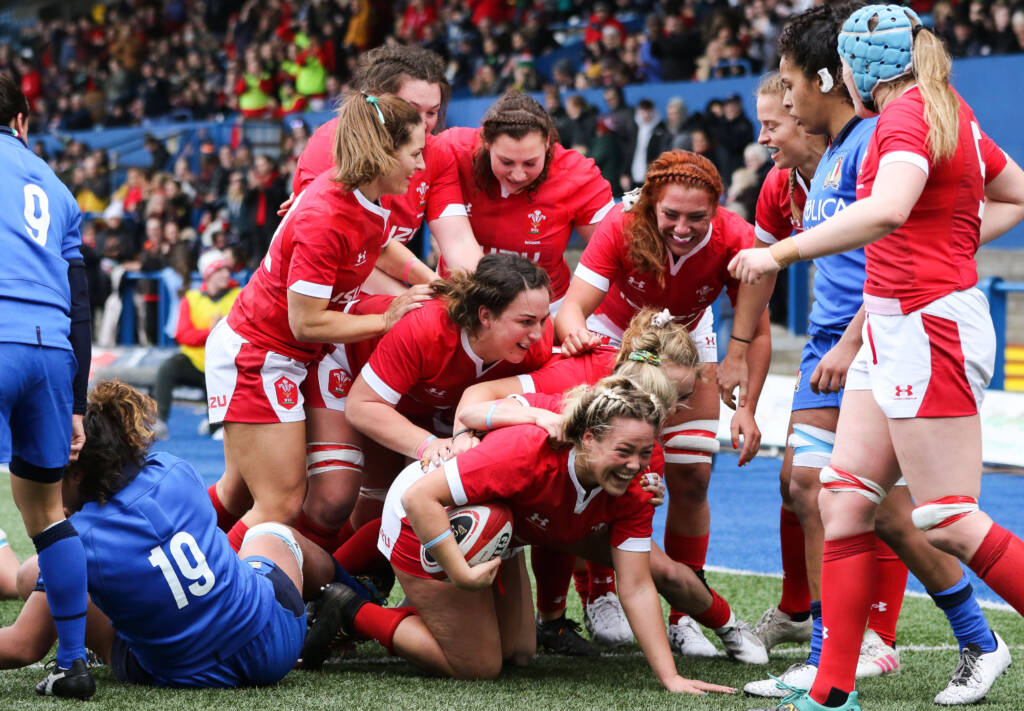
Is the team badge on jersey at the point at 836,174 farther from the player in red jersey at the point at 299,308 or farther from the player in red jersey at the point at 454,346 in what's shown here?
the player in red jersey at the point at 299,308

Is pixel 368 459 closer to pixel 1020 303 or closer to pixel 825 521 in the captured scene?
pixel 825 521

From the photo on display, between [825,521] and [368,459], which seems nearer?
[825,521]

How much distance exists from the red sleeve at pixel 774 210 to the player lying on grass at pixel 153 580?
213 centimetres

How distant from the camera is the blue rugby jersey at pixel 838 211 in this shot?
3916 mm

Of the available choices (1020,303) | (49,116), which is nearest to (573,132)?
(1020,303)

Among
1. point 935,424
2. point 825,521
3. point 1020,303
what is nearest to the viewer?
point 935,424

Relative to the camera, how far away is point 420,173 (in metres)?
4.93

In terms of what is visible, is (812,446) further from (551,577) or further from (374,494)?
(374,494)

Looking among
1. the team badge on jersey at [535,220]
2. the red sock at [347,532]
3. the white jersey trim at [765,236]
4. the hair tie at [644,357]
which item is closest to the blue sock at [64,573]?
the red sock at [347,532]

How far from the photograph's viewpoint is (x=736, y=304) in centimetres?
473

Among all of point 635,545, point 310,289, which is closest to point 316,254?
point 310,289

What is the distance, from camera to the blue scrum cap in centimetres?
335

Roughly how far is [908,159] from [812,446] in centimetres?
131

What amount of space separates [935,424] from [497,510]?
132cm
